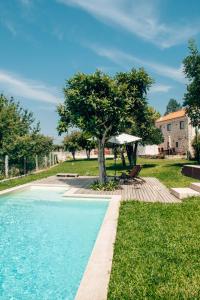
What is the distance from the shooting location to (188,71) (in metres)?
34.2

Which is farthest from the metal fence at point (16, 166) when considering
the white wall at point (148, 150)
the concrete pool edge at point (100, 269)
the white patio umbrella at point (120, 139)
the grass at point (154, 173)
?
the white wall at point (148, 150)

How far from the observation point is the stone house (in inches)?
2053

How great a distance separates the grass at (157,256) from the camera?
4.93m

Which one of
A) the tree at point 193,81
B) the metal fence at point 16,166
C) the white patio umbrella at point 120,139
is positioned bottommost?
the metal fence at point 16,166

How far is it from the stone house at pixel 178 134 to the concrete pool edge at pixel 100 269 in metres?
42.6

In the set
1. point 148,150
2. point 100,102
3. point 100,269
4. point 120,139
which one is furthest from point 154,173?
point 148,150

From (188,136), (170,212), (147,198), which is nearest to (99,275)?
(170,212)

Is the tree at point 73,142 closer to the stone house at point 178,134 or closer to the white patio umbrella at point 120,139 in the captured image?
the stone house at point 178,134

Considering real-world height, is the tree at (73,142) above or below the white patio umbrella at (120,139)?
above

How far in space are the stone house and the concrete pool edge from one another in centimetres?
4263

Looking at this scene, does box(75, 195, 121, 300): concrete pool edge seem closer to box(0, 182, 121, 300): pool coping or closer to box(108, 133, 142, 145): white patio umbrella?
box(0, 182, 121, 300): pool coping

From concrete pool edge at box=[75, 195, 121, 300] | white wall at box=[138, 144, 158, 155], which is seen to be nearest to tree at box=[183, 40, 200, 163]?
concrete pool edge at box=[75, 195, 121, 300]

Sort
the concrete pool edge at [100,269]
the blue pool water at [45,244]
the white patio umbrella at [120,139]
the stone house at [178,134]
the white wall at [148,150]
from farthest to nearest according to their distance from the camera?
the white wall at [148,150] < the stone house at [178,134] < the white patio umbrella at [120,139] < the blue pool water at [45,244] < the concrete pool edge at [100,269]

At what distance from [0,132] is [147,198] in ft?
54.1
